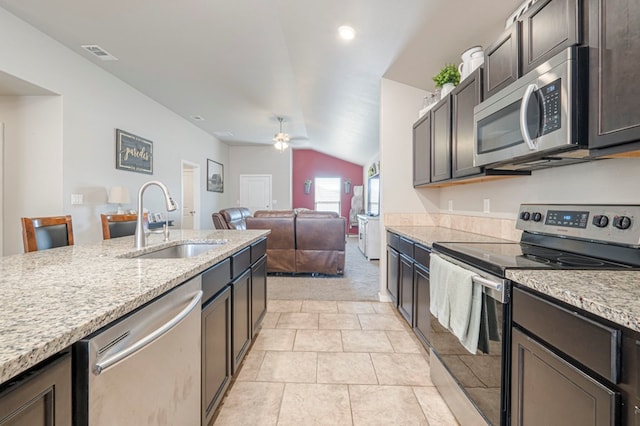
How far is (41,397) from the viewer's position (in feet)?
1.88

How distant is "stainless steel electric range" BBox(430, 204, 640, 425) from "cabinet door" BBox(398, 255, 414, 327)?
0.71 metres

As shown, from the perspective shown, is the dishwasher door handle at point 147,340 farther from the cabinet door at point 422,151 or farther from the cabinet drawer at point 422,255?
the cabinet door at point 422,151

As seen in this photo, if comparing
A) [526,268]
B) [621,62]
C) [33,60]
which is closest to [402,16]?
[621,62]

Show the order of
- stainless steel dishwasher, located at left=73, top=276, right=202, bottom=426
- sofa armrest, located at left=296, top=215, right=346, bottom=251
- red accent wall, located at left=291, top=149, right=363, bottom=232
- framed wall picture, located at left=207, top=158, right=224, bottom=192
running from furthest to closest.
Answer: red accent wall, located at left=291, top=149, right=363, bottom=232, framed wall picture, located at left=207, top=158, right=224, bottom=192, sofa armrest, located at left=296, top=215, right=346, bottom=251, stainless steel dishwasher, located at left=73, top=276, right=202, bottom=426

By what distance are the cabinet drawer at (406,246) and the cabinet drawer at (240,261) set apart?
1.29 meters

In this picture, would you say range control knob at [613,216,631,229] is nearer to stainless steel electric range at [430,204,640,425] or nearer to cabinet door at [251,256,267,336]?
stainless steel electric range at [430,204,640,425]

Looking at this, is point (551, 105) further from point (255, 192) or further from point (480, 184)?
point (255, 192)

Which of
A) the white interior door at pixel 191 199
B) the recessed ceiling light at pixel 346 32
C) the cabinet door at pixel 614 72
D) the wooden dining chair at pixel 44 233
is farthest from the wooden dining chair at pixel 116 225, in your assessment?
the white interior door at pixel 191 199

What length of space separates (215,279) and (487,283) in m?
1.22

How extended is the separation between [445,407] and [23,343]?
1907 millimetres

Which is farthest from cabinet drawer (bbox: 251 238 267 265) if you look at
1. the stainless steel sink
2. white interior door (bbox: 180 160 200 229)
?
white interior door (bbox: 180 160 200 229)

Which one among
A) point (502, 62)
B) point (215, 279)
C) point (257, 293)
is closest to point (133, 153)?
point (257, 293)

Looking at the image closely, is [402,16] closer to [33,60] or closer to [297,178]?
[33,60]

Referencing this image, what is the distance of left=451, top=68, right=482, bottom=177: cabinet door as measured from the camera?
6.56ft
